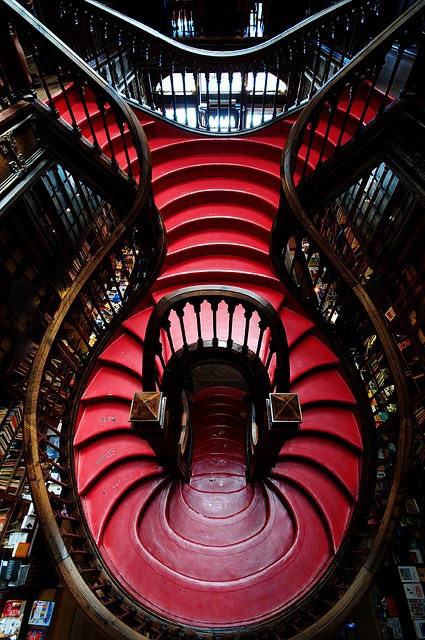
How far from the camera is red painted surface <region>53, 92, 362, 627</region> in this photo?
248 centimetres

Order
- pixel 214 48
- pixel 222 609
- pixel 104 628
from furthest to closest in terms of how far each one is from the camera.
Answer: pixel 214 48 → pixel 222 609 → pixel 104 628

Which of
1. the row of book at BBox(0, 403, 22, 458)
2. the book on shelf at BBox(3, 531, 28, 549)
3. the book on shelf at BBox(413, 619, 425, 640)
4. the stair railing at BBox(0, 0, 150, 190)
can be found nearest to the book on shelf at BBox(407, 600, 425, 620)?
the book on shelf at BBox(413, 619, 425, 640)

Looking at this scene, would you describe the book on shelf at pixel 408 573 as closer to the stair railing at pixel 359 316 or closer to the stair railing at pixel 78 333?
the stair railing at pixel 359 316

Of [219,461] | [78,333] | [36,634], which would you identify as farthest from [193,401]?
[36,634]

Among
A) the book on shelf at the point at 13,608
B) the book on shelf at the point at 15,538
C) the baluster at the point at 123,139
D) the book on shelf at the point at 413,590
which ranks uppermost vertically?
the baluster at the point at 123,139

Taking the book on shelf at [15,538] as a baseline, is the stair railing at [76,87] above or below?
above

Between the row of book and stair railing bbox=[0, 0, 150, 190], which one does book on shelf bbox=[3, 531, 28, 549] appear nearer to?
the row of book

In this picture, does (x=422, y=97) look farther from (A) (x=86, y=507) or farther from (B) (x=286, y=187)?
(A) (x=86, y=507)

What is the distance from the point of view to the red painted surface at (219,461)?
2480 mm

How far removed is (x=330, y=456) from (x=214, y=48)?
7225 millimetres

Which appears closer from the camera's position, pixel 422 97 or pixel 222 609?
pixel 222 609

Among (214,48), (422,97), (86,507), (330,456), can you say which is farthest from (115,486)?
(214,48)

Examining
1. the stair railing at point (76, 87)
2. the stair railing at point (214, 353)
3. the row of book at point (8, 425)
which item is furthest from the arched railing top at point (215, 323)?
the row of book at point (8, 425)

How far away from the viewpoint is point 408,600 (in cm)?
313
